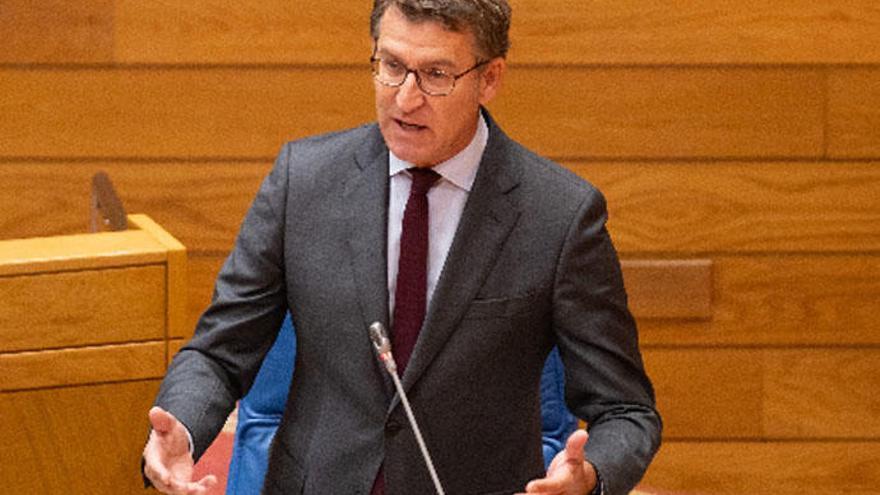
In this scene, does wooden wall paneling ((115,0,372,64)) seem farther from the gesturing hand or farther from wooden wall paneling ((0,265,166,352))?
the gesturing hand

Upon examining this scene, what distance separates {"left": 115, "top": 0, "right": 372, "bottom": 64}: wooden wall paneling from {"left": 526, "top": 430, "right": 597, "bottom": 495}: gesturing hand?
31.3 inches

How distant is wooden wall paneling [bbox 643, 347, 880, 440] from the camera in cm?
158

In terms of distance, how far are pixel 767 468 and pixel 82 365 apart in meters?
0.88

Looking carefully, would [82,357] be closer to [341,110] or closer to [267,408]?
[267,408]

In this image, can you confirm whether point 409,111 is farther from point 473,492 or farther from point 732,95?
point 732,95

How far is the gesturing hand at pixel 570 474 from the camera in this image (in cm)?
74

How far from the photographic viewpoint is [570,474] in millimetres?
749

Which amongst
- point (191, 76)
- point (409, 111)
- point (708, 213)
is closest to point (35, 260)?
point (409, 111)

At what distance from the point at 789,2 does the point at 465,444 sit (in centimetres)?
81

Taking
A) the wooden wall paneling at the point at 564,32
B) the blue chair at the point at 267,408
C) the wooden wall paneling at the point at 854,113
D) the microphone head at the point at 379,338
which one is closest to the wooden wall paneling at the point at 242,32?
the wooden wall paneling at the point at 564,32

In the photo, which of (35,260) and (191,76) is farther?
(191,76)

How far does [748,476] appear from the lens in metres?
1.60

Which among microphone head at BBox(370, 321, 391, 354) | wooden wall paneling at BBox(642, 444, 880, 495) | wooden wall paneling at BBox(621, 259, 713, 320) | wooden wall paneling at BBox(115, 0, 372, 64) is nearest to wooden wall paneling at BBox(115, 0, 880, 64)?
wooden wall paneling at BBox(115, 0, 372, 64)

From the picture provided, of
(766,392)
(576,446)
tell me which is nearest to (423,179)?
(576,446)
